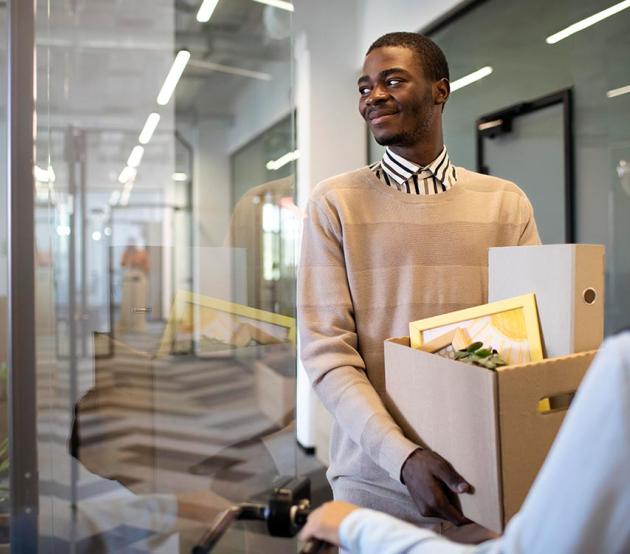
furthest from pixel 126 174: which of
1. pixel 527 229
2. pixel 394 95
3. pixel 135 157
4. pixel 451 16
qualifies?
pixel 451 16

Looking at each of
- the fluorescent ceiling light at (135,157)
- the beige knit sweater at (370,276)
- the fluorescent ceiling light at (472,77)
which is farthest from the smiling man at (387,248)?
the fluorescent ceiling light at (472,77)

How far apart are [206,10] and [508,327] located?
1196 mm

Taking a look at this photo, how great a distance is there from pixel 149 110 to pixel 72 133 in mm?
194

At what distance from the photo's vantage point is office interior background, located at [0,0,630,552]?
5.00 feet

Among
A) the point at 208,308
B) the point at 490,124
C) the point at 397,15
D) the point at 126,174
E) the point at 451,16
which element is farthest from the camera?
the point at 397,15

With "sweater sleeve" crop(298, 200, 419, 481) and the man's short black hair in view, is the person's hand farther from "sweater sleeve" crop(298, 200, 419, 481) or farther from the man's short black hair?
the man's short black hair

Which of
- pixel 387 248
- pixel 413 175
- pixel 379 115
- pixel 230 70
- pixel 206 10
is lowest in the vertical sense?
pixel 387 248

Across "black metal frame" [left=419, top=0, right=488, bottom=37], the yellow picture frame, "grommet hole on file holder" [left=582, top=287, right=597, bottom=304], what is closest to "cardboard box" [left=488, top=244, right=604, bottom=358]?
"grommet hole on file holder" [left=582, top=287, right=597, bottom=304]

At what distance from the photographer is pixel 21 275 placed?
1.50 metres

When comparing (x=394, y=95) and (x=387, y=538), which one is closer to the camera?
(x=387, y=538)

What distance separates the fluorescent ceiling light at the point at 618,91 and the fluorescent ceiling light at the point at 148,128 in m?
1.67

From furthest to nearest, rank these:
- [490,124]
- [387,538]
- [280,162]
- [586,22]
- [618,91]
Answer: [490,124] → [586,22] → [618,91] → [280,162] → [387,538]

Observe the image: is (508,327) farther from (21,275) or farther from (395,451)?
(21,275)

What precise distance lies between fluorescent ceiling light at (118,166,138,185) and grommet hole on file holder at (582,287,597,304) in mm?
1108
